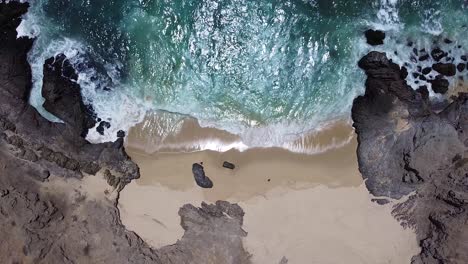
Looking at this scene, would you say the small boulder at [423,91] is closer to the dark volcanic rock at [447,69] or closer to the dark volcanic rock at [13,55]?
the dark volcanic rock at [447,69]

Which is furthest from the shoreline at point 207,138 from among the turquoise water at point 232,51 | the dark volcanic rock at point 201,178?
the dark volcanic rock at point 201,178

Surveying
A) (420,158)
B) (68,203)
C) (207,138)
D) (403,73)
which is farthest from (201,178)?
(403,73)

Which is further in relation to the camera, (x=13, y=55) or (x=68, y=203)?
(x=13, y=55)

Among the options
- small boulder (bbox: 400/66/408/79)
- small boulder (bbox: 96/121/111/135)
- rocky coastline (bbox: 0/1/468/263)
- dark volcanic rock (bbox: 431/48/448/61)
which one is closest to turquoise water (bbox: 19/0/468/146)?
small boulder (bbox: 96/121/111/135)

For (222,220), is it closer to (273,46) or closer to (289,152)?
(289,152)

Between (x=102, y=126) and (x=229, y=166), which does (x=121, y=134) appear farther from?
(x=229, y=166)

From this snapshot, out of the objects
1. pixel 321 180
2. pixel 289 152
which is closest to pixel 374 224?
pixel 321 180

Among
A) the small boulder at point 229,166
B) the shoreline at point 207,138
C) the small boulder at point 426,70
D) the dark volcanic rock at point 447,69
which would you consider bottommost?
the small boulder at point 229,166

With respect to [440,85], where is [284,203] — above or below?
below
